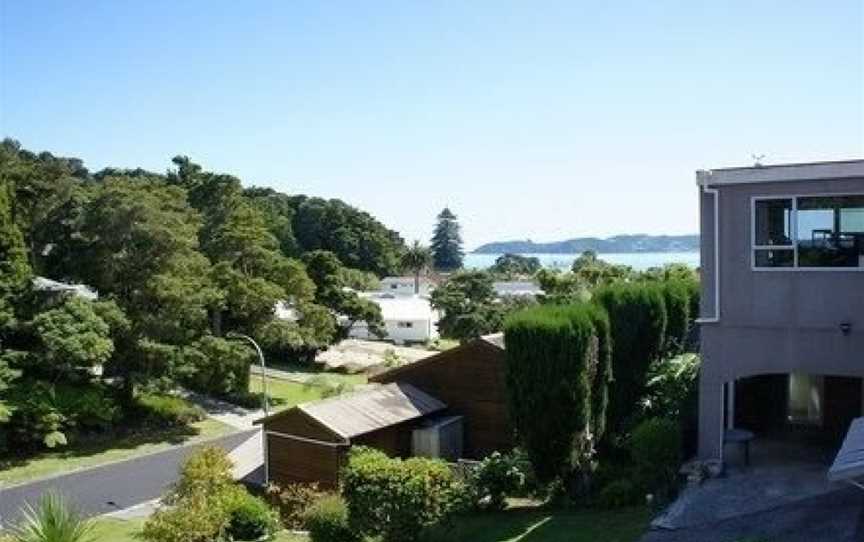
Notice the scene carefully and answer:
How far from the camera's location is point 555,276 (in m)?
48.3

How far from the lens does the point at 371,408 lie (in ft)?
72.2

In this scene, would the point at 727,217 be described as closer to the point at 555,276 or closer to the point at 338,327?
the point at 555,276

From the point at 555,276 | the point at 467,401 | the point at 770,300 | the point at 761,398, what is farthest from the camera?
the point at 555,276

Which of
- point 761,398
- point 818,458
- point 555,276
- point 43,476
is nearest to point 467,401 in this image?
point 761,398

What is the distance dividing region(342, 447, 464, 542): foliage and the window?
7.35 metres

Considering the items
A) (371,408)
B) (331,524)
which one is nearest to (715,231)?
(331,524)

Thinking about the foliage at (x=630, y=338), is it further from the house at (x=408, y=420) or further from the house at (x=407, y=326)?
the house at (x=407, y=326)

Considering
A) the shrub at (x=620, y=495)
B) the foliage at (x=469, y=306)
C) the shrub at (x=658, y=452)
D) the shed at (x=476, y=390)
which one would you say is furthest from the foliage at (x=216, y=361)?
the shrub at (x=658, y=452)

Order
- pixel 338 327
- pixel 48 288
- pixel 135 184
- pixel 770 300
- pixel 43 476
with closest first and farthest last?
pixel 770 300 < pixel 43 476 < pixel 48 288 < pixel 135 184 < pixel 338 327

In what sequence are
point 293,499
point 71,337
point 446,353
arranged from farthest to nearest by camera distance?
1. point 71,337
2. point 446,353
3. point 293,499

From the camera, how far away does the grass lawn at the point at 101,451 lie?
1125 inches

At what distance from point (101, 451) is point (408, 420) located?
49.4ft

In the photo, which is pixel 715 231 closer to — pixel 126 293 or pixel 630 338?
pixel 630 338

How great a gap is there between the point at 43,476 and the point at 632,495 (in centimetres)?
2103
